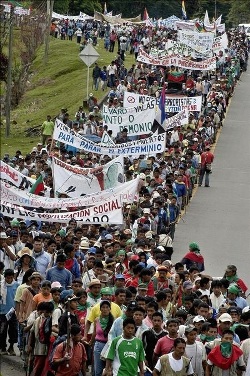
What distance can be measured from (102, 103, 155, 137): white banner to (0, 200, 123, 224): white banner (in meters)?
9.56

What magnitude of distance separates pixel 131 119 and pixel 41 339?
16.4 metres

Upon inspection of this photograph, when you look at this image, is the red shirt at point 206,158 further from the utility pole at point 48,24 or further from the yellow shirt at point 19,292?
the utility pole at point 48,24

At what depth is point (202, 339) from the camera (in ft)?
48.1

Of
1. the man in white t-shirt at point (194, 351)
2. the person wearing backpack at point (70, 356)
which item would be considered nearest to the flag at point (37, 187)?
the person wearing backpack at point (70, 356)

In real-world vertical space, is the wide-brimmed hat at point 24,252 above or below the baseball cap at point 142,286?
below

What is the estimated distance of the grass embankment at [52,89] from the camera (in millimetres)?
46253

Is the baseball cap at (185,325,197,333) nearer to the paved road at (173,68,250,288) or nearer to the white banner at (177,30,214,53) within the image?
the paved road at (173,68,250,288)

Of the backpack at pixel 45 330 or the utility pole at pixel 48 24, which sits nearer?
the backpack at pixel 45 330

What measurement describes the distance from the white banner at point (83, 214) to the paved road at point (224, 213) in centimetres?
303

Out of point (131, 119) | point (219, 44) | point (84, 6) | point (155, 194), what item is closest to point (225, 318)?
point (155, 194)

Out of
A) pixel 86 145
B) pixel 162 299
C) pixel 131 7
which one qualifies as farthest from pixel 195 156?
pixel 131 7

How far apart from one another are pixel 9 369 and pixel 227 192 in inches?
680

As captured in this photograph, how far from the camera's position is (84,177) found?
24672 mm

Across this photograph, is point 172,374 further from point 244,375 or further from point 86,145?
point 86,145
